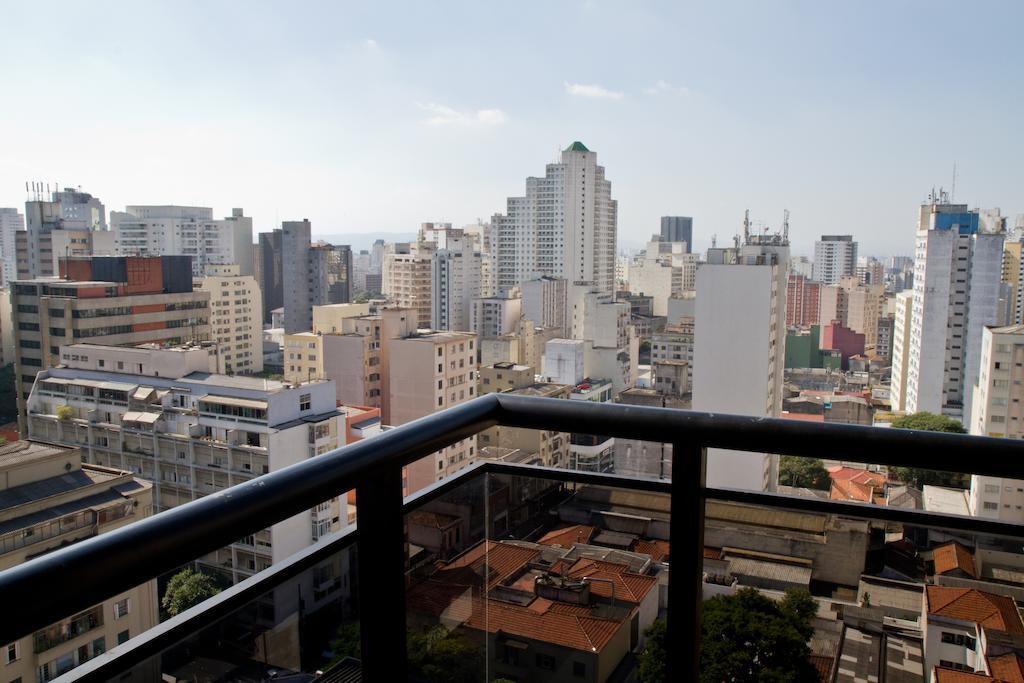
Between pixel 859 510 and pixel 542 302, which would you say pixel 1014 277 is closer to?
pixel 542 302

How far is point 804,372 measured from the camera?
107ft

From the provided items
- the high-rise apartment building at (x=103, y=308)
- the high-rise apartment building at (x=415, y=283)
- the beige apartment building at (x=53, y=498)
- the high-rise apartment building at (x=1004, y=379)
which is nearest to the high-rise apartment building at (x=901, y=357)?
the high-rise apartment building at (x=1004, y=379)

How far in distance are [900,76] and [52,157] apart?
109ft

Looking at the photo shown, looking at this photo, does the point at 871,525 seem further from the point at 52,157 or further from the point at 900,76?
the point at 52,157

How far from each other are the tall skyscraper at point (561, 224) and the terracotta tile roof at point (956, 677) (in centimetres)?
3799

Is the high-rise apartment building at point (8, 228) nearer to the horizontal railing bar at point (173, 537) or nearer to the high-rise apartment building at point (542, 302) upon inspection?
the high-rise apartment building at point (542, 302)

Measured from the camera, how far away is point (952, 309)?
2244 centimetres

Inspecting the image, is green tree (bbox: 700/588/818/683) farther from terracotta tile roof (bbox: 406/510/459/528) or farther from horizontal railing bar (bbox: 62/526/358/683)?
horizontal railing bar (bbox: 62/526/358/683)

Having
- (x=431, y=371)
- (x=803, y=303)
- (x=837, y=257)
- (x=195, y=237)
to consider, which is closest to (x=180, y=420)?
(x=431, y=371)

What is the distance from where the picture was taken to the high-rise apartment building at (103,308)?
15930 mm

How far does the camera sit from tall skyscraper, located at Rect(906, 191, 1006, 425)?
22.0 m

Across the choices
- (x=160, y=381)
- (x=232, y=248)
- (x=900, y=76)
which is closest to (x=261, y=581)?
(x=160, y=381)

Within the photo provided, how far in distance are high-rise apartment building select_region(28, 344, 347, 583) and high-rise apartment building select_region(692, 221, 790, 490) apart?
9257 mm

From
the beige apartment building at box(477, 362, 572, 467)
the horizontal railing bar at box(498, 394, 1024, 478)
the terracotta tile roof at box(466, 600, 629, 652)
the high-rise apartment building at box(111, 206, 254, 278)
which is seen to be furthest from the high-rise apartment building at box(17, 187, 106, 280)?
the horizontal railing bar at box(498, 394, 1024, 478)
